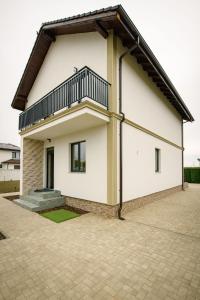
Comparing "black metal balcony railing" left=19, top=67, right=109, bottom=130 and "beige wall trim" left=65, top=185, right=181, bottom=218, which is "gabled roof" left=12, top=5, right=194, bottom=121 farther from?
"beige wall trim" left=65, top=185, right=181, bottom=218

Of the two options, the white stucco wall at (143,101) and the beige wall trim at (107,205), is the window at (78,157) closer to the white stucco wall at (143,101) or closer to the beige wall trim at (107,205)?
the beige wall trim at (107,205)

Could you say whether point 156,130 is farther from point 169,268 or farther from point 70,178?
point 169,268

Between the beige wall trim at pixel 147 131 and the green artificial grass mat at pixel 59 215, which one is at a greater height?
the beige wall trim at pixel 147 131

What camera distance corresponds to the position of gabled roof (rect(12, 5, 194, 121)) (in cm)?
586

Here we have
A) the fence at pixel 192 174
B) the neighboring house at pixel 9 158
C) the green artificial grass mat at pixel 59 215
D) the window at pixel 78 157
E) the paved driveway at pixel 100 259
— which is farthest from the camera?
the neighboring house at pixel 9 158

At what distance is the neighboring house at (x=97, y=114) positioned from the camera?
20.2 ft

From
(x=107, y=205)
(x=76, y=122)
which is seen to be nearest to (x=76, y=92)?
(x=76, y=122)

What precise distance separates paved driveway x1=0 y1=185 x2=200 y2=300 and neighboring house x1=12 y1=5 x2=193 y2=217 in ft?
5.63

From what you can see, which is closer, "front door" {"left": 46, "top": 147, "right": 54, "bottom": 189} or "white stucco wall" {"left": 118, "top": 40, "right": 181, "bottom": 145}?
"white stucco wall" {"left": 118, "top": 40, "right": 181, "bottom": 145}

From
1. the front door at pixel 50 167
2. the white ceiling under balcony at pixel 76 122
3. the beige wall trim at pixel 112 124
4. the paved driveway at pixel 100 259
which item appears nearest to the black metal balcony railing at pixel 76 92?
the beige wall trim at pixel 112 124

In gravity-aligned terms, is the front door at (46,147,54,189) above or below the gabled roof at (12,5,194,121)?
below

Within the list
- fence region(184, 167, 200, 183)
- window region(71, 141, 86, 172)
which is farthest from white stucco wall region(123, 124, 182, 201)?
fence region(184, 167, 200, 183)

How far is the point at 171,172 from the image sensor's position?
12.2 m

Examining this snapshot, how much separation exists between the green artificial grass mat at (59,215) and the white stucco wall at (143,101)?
15.1 feet
